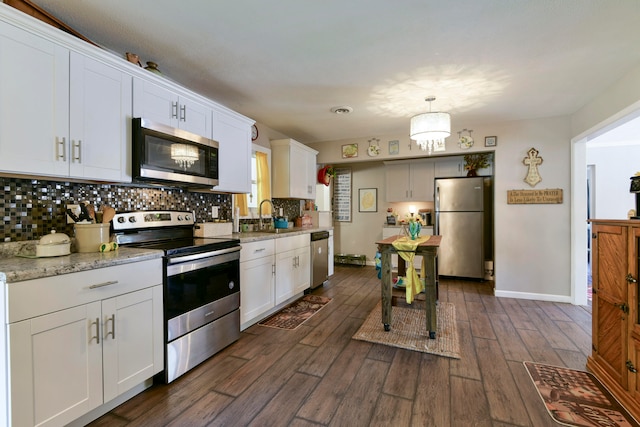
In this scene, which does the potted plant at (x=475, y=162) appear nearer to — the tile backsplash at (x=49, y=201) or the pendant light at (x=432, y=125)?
the pendant light at (x=432, y=125)

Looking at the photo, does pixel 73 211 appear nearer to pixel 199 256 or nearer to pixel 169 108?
pixel 199 256

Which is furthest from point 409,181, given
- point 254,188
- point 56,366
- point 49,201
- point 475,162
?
point 56,366

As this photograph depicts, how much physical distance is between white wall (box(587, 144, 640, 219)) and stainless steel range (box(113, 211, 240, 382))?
20.9 ft

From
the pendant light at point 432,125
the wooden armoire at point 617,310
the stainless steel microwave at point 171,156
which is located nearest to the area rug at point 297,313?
the stainless steel microwave at point 171,156

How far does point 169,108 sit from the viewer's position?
234 centimetres

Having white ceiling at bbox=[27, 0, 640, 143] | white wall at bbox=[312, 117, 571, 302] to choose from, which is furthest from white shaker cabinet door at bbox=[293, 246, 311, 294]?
white wall at bbox=[312, 117, 571, 302]

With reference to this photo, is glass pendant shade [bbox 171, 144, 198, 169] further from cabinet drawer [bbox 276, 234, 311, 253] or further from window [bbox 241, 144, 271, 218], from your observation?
window [bbox 241, 144, 271, 218]

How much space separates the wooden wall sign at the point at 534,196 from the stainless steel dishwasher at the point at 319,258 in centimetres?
265

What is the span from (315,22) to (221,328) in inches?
93.5

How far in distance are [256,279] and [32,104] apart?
2.04 meters

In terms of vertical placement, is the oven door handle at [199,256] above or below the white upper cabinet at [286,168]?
below

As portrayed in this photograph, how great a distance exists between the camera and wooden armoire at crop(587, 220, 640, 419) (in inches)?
67.8

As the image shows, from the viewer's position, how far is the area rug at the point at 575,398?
1.65 m

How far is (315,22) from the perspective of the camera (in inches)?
76.7
